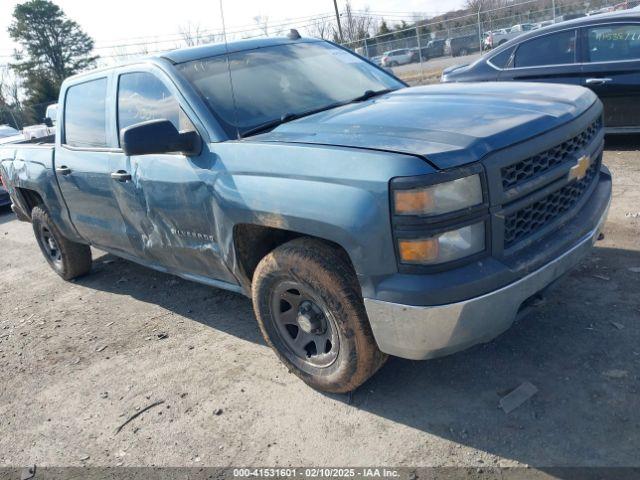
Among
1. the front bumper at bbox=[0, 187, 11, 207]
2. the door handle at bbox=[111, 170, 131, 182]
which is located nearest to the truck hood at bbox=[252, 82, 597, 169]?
the door handle at bbox=[111, 170, 131, 182]

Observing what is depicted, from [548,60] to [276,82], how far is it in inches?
176

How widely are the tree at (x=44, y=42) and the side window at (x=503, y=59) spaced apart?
4362cm

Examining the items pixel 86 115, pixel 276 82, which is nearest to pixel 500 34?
pixel 86 115

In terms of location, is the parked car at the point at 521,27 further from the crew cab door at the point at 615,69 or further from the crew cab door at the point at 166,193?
the crew cab door at the point at 166,193

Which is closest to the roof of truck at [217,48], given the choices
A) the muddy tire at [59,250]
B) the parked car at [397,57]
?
the muddy tire at [59,250]

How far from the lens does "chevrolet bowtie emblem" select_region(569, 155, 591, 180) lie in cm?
291

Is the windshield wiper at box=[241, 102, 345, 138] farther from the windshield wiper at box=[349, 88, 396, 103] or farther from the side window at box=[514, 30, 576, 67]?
the side window at box=[514, 30, 576, 67]

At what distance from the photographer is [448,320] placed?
8.07 ft

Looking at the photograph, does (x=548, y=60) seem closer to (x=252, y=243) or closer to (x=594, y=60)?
(x=594, y=60)

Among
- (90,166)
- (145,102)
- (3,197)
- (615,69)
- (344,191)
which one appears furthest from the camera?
(3,197)

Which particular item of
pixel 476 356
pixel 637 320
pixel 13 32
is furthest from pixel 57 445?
pixel 13 32

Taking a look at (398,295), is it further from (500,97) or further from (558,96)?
(558,96)

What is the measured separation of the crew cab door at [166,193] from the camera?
11.0ft

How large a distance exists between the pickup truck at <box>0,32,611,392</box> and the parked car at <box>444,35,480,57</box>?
72.1 ft
